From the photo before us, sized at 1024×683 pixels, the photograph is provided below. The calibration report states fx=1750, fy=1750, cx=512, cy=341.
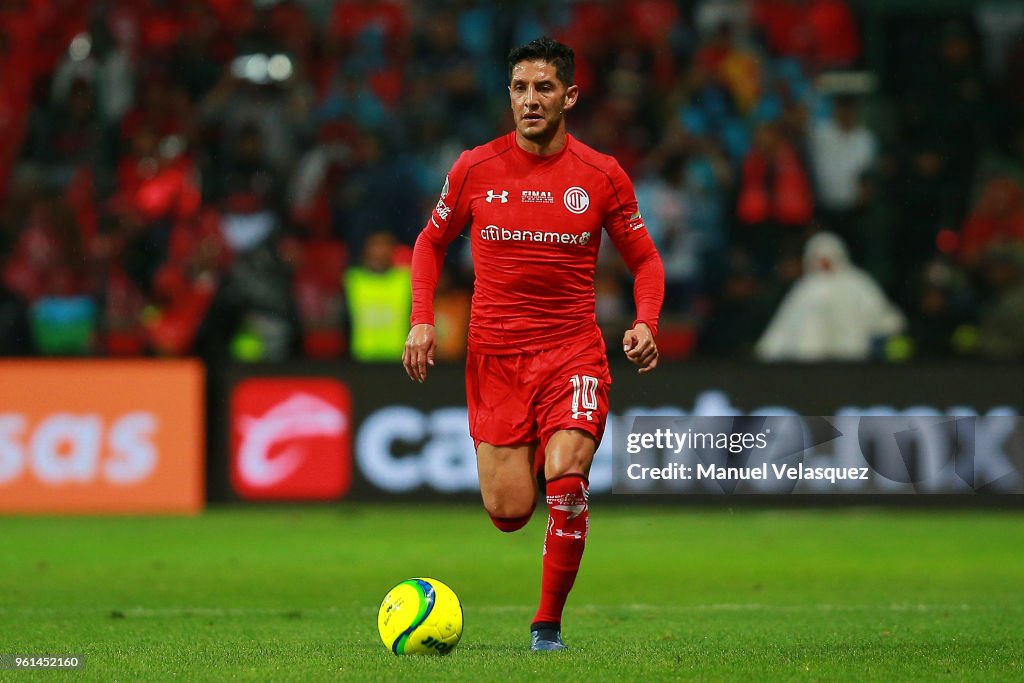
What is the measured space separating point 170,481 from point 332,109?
504 cm

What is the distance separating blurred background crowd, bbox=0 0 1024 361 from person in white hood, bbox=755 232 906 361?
0.02m

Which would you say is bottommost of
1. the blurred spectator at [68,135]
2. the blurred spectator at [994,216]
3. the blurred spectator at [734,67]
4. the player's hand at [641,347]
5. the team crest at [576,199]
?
the player's hand at [641,347]

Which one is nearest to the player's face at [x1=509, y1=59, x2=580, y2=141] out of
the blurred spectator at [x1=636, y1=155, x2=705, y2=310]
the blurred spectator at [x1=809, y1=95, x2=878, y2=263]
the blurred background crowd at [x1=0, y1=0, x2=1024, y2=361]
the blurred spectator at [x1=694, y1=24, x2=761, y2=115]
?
the blurred background crowd at [x1=0, y1=0, x2=1024, y2=361]

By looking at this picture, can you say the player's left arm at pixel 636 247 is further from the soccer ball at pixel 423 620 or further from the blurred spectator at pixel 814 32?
the blurred spectator at pixel 814 32

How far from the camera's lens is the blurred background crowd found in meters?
16.1

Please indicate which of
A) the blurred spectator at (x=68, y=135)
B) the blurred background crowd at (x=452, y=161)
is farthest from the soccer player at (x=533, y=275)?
the blurred spectator at (x=68, y=135)

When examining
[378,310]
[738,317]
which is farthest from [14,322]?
[738,317]

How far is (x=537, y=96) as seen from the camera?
7.18m

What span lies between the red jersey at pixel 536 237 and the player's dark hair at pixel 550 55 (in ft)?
1.12

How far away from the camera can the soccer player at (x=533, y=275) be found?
7180mm

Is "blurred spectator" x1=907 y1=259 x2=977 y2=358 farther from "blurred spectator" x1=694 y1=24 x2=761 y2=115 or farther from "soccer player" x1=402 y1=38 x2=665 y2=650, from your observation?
"soccer player" x1=402 y1=38 x2=665 y2=650

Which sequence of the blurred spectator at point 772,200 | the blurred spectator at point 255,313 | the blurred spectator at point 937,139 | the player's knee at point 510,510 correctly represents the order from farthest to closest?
the blurred spectator at point 937,139 < the blurred spectator at point 772,200 < the blurred spectator at point 255,313 < the player's knee at point 510,510

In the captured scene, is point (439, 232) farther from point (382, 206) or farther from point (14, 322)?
point (14, 322)

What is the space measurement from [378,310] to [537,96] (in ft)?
28.0
